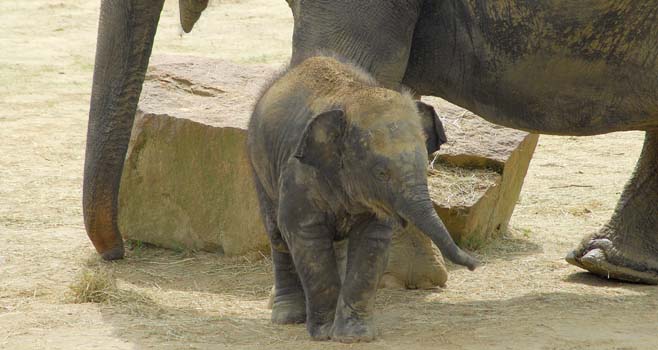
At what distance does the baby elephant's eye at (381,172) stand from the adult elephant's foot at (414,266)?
5.45 feet

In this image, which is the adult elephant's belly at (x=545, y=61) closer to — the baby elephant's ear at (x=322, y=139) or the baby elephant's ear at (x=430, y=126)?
the baby elephant's ear at (x=430, y=126)

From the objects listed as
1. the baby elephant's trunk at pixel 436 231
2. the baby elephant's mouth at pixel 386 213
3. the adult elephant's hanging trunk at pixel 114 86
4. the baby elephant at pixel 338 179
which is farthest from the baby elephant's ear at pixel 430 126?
the adult elephant's hanging trunk at pixel 114 86

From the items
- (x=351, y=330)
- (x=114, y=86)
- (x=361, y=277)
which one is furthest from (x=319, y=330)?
(x=114, y=86)

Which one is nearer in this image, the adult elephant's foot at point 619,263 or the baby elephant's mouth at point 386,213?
the baby elephant's mouth at point 386,213

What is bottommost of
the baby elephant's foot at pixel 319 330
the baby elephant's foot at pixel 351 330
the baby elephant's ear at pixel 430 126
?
the baby elephant's foot at pixel 319 330

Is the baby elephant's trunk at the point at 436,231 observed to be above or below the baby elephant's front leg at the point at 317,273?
above

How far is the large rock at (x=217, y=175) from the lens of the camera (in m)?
6.80

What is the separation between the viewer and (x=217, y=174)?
6.88m

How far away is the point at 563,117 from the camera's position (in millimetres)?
5824

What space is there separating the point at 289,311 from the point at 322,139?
3.26 ft

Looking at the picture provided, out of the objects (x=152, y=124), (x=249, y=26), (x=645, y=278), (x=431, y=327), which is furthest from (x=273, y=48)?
(x=431, y=327)

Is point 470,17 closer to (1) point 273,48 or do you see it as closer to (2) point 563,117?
(2) point 563,117

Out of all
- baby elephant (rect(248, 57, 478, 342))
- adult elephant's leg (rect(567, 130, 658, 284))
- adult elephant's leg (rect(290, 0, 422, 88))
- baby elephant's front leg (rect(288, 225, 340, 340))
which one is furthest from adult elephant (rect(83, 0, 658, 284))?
baby elephant's front leg (rect(288, 225, 340, 340))

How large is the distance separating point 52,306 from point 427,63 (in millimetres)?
1839
